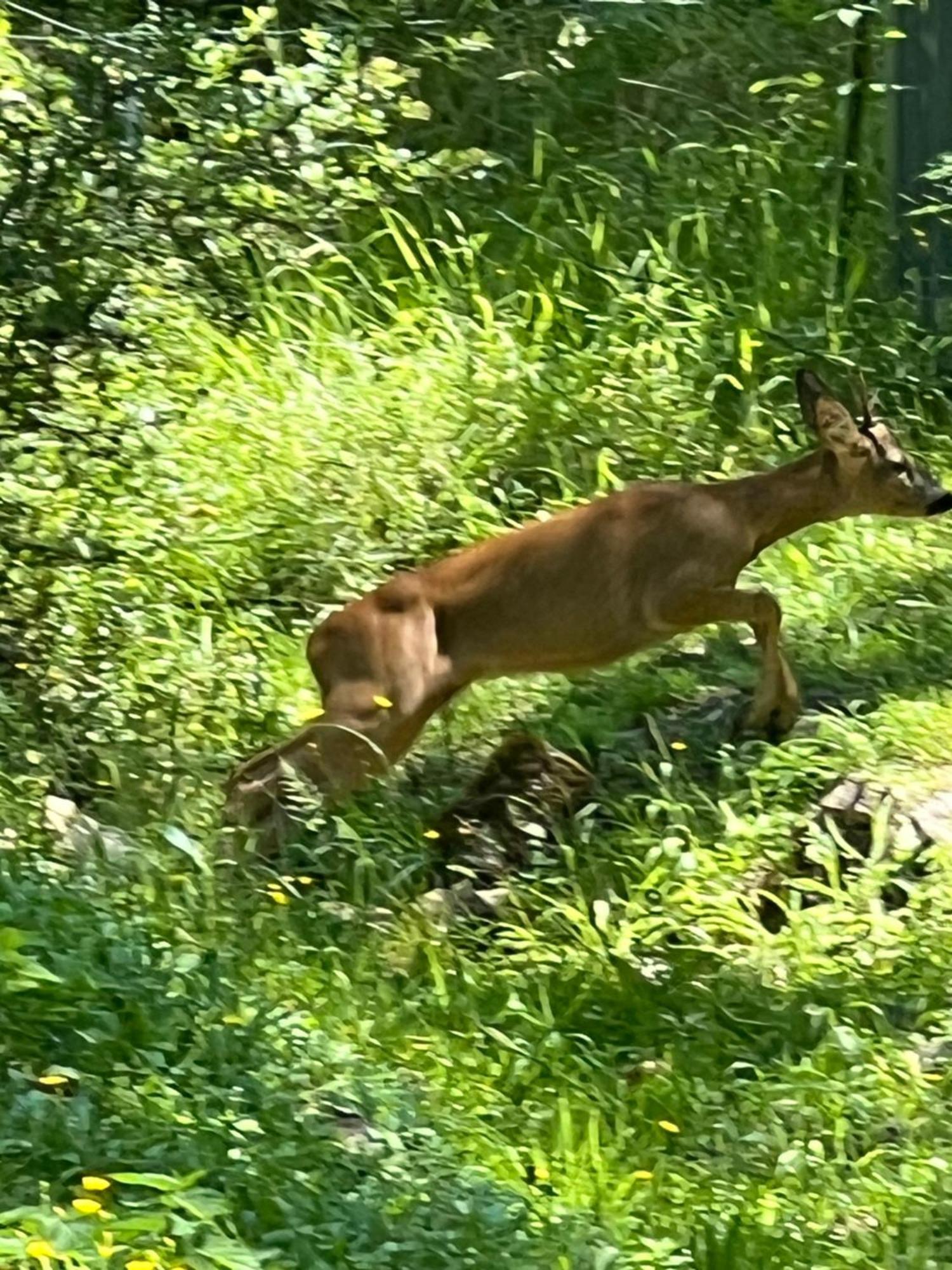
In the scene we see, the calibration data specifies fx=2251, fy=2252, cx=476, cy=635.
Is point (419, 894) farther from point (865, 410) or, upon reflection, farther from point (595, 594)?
point (865, 410)

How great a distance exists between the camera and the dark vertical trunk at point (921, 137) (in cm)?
988

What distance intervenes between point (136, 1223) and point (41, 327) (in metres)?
4.53

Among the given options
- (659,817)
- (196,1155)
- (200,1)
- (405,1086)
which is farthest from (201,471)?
(196,1155)

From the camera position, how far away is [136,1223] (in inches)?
140

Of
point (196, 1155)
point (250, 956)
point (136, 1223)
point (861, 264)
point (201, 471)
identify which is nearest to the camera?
point (136, 1223)

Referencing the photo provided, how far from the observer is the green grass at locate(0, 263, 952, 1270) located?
429 centimetres

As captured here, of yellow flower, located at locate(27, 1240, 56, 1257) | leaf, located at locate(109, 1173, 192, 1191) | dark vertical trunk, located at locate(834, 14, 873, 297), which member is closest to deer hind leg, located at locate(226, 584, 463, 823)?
leaf, located at locate(109, 1173, 192, 1191)

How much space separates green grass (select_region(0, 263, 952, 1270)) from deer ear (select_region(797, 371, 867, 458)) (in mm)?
635

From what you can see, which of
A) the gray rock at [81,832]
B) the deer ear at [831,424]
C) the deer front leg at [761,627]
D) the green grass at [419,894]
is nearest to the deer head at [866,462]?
the deer ear at [831,424]

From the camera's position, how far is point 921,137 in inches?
394

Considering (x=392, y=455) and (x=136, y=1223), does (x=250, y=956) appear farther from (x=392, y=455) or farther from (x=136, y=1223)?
(x=392, y=455)

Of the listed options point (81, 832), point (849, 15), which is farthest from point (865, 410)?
point (81, 832)

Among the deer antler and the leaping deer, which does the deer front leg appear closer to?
the leaping deer

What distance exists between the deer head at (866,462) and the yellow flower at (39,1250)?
522cm
